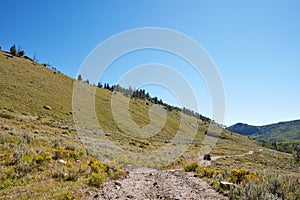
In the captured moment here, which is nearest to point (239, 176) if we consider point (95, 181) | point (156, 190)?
point (156, 190)

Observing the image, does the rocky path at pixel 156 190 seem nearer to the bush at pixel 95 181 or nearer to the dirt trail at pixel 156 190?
the dirt trail at pixel 156 190

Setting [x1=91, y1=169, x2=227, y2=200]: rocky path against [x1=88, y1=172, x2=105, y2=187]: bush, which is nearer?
[x1=91, y1=169, x2=227, y2=200]: rocky path

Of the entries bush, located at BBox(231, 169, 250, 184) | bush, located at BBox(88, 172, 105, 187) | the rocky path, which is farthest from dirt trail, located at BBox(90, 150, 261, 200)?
bush, located at BBox(231, 169, 250, 184)

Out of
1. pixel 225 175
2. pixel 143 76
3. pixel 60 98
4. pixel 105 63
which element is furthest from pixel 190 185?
pixel 60 98

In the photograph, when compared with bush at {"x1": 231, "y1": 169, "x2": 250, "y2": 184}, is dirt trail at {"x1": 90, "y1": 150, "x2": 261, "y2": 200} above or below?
below

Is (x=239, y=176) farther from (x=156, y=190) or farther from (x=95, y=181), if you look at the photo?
(x=95, y=181)

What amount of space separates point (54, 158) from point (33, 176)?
10.9ft

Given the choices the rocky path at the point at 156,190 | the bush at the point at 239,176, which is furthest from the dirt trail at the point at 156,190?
the bush at the point at 239,176

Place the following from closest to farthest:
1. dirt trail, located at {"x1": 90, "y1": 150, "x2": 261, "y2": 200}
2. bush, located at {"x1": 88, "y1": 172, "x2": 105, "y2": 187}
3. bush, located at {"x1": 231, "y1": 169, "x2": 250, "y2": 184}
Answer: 1. dirt trail, located at {"x1": 90, "y1": 150, "x2": 261, "y2": 200}
2. bush, located at {"x1": 88, "y1": 172, "x2": 105, "y2": 187}
3. bush, located at {"x1": 231, "y1": 169, "x2": 250, "y2": 184}

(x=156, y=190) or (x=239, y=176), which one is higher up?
(x=239, y=176)

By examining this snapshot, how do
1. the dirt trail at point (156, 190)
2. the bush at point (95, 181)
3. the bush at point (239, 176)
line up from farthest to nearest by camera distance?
the bush at point (239, 176), the bush at point (95, 181), the dirt trail at point (156, 190)

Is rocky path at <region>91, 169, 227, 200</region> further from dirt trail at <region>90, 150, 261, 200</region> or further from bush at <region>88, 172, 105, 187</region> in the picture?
bush at <region>88, 172, 105, 187</region>

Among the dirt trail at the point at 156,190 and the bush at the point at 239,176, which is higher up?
the bush at the point at 239,176

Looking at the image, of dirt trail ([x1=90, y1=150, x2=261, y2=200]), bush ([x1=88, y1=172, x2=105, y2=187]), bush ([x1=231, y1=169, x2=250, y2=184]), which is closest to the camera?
dirt trail ([x1=90, y1=150, x2=261, y2=200])
